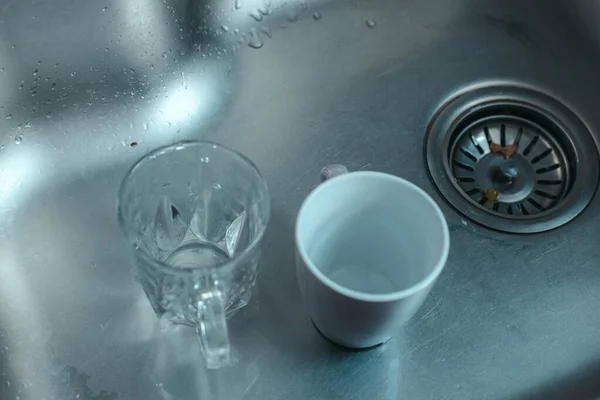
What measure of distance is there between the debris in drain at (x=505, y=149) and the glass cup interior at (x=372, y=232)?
20 centimetres

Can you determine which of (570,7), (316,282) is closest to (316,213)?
(316,282)

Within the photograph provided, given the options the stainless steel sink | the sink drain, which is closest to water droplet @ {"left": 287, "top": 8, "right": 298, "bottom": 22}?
the stainless steel sink

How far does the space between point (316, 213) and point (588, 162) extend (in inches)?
12.0

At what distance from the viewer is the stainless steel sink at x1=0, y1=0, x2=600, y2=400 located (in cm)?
55

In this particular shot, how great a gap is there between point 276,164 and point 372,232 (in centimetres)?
14

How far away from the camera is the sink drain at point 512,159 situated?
64 centimetres

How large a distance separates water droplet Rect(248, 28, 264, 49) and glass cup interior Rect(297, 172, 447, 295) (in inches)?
10.0

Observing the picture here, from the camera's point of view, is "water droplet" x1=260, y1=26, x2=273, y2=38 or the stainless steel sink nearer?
the stainless steel sink

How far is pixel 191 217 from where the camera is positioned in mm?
610

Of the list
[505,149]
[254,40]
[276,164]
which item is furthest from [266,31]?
[505,149]

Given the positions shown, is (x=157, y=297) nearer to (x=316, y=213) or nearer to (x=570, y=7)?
(x=316, y=213)

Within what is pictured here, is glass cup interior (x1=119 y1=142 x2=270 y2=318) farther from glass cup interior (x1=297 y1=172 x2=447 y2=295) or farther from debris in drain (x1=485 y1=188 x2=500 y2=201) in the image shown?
debris in drain (x1=485 y1=188 x2=500 y2=201)

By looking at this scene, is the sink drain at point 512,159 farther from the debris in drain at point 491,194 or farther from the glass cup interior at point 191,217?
the glass cup interior at point 191,217

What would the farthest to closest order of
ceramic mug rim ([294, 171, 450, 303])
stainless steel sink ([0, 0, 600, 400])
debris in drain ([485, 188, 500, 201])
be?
1. debris in drain ([485, 188, 500, 201])
2. stainless steel sink ([0, 0, 600, 400])
3. ceramic mug rim ([294, 171, 450, 303])
